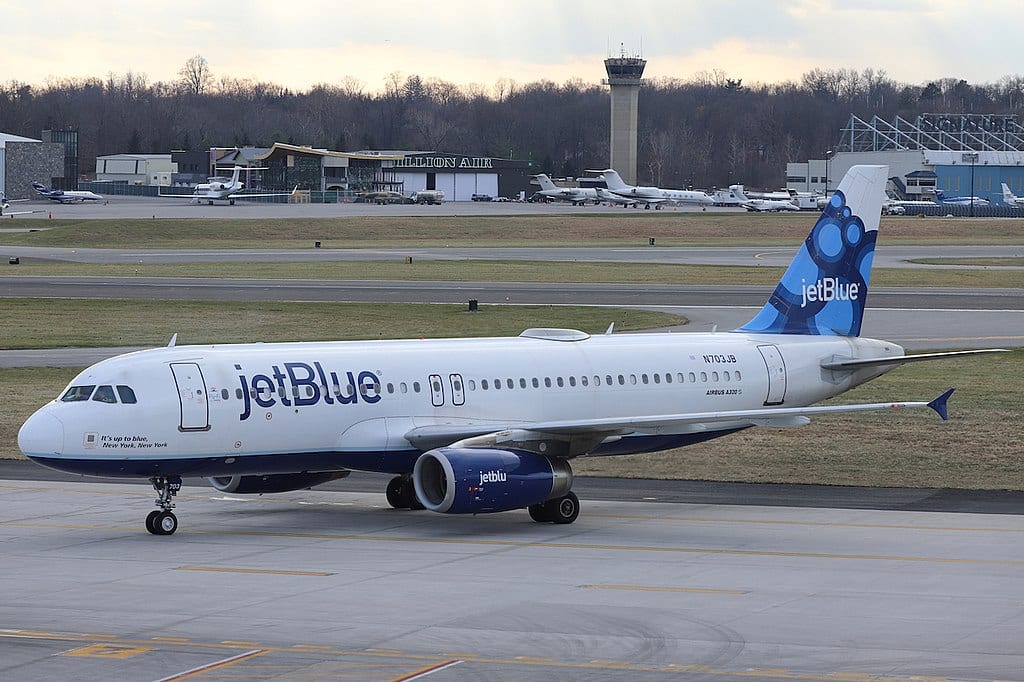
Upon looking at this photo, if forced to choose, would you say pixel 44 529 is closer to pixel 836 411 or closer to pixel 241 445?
pixel 241 445

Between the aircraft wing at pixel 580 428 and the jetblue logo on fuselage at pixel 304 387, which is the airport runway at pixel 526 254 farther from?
the jetblue logo on fuselage at pixel 304 387

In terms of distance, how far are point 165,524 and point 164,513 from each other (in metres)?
0.23

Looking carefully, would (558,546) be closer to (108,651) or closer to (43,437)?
(43,437)

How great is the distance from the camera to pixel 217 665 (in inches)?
740

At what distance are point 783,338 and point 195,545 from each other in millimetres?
15302

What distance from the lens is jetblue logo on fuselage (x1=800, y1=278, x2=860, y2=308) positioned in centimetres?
3628

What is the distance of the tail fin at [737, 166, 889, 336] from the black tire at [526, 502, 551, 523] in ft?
29.5

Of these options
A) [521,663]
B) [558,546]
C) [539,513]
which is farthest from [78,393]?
[521,663]

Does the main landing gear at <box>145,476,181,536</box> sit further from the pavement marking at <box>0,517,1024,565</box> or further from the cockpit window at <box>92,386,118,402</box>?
the cockpit window at <box>92,386,118,402</box>

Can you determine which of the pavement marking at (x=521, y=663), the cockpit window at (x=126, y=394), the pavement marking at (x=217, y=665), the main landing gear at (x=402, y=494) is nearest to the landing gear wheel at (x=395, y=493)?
the main landing gear at (x=402, y=494)

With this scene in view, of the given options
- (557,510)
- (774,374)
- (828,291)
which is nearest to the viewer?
(557,510)

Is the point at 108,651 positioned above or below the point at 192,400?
below

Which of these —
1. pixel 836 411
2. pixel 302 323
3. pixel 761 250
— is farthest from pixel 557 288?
pixel 836 411

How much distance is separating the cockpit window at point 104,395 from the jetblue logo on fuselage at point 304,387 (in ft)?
7.89
